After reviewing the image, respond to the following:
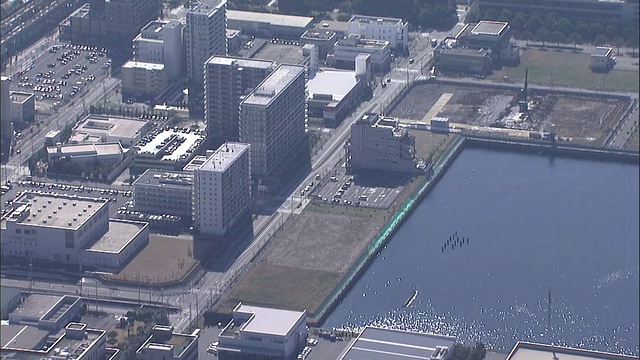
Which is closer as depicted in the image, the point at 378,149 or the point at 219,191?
the point at 219,191

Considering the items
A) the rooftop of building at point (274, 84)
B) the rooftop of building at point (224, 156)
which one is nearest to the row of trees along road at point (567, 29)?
the rooftop of building at point (274, 84)

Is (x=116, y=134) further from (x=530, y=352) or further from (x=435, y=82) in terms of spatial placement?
Answer: (x=530, y=352)

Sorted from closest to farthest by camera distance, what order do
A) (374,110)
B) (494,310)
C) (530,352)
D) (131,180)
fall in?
(530,352) < (494,310) < (131,180) < (374,110)

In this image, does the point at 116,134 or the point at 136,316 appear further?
the point at 116,134

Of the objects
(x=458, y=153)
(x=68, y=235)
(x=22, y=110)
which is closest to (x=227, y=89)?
(x=22, y=110)

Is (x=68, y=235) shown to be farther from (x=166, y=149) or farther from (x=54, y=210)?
(x=166, y=149)

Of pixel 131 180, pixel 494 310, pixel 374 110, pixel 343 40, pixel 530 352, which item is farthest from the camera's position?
pixel 343 40

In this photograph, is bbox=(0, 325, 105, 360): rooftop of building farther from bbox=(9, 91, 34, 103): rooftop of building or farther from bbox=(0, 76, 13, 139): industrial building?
bbox=(9, 91, 34, 103): rooftop of building

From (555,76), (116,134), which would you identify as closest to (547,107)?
(555,76)

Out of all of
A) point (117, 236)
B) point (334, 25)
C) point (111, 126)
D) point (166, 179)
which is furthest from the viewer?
point (334, 25)
